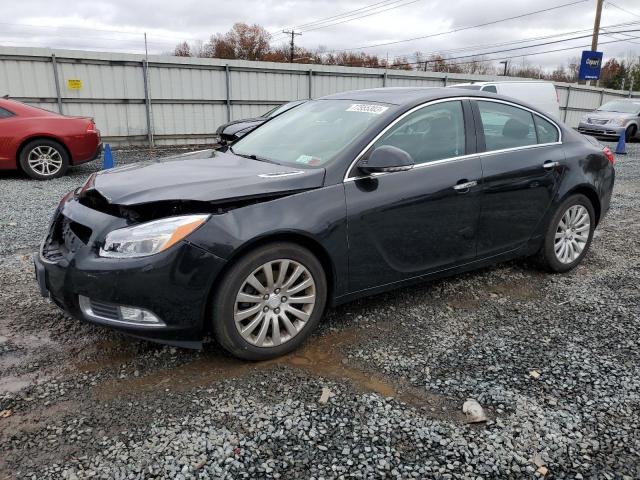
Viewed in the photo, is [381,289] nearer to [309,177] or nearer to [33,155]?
[309,177]

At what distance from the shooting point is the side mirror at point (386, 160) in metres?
3.19

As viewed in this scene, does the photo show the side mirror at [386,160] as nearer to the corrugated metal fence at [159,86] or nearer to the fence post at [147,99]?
the corrugated metal fence at [159,86]

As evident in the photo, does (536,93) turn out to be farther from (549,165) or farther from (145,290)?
(145,290)

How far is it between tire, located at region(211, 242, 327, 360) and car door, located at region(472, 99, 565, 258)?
1536 millimetres

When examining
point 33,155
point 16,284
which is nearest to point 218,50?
point 33,155

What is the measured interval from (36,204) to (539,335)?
6.45m

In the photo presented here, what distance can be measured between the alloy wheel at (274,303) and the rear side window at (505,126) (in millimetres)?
1911

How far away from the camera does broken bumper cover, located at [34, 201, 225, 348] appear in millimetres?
2715

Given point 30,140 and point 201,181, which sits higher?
point 201,181

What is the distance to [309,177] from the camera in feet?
10.4

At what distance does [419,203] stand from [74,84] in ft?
41.3

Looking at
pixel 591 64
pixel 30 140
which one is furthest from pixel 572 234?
pixel 591 64

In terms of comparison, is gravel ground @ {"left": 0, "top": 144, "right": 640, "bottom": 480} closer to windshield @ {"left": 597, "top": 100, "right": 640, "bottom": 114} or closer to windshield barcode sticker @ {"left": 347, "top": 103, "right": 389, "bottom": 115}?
windshield barcode sticker @ {"left": 347, "top": 103, "right": 389, "bottom": 115}

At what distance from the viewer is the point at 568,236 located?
15.3 ft
